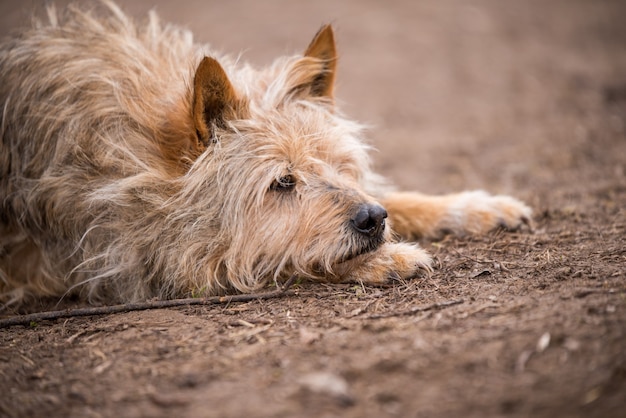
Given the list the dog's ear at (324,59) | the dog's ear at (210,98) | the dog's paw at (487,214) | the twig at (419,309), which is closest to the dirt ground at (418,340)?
the twig at (419,309)

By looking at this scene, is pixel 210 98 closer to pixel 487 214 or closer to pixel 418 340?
pixel 418 340

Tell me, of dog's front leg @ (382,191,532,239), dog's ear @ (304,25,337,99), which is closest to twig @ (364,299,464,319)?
dog's front leg @ (382,191,532,239)

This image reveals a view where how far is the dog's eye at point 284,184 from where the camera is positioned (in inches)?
151

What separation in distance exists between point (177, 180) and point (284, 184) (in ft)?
2.22

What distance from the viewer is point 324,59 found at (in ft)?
14.2

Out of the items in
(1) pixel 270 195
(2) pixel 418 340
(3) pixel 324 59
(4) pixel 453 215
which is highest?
(3) pixel 324 59

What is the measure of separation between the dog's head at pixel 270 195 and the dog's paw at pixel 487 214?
100 cm

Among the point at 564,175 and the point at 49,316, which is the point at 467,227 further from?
the point at 49,316

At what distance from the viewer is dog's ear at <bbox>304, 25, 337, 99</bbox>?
4.20m

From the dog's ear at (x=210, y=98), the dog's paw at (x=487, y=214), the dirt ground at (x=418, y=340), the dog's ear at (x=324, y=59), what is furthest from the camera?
the dog's paw at (x=487, y=214)

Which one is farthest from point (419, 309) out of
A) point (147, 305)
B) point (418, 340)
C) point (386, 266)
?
point (147, 305)

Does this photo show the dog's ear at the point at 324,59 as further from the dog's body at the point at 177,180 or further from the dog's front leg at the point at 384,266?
the dog's front leg at the point at 384,266

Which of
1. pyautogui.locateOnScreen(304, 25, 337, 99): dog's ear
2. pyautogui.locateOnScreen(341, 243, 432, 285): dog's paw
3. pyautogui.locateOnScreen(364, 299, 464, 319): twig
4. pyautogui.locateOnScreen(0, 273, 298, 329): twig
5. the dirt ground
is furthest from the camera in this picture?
pyautogui.locateOnScreen(304, 25, 337, 99): dog's ear

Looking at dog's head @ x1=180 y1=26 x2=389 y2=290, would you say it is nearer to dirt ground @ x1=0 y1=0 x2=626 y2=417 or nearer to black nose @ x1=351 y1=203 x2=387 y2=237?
black nose @ x1=351 y1=203 x2=387 y2=237
